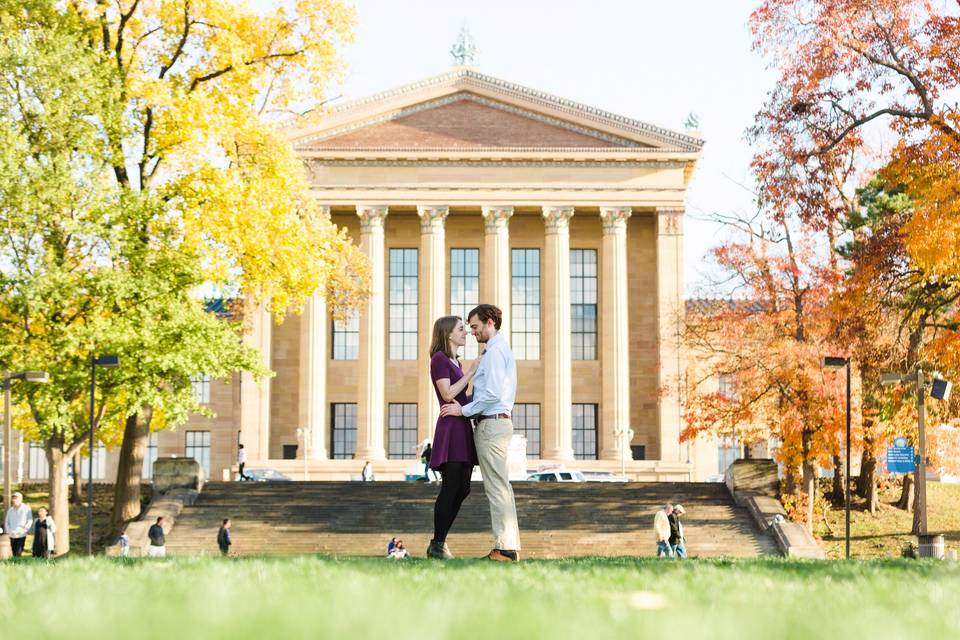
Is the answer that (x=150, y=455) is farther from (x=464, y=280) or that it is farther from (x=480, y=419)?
(x=480, y=419)

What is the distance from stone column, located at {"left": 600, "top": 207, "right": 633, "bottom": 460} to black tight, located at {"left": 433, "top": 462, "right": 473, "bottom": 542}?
46.3m

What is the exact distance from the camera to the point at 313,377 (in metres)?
58.9

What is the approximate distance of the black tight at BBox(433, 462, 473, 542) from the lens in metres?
12.1

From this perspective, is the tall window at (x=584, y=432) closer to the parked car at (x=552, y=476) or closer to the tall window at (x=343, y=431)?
the tall window at (x=343, y=431)

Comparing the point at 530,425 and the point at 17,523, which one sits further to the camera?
the point at 530,425

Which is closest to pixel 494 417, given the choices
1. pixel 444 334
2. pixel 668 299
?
pixel 444 334

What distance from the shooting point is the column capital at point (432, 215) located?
59781mm

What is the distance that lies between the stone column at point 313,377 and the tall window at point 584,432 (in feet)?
39.0

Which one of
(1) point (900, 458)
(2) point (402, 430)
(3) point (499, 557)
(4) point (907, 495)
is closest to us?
(3) point (499, 557)

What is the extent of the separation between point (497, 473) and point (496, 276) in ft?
157

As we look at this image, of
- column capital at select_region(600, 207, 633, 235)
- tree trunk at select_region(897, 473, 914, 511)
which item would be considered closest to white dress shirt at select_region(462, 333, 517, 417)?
tree trunk at select_region(897, 473, 914, 511)

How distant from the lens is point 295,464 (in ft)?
189

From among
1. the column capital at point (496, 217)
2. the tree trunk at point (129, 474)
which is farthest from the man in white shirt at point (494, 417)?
the column capital at point (496, 217)

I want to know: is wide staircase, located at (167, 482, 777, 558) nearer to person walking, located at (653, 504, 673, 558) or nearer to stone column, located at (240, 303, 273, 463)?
person walking, located at (653, 504, 673, 558)
